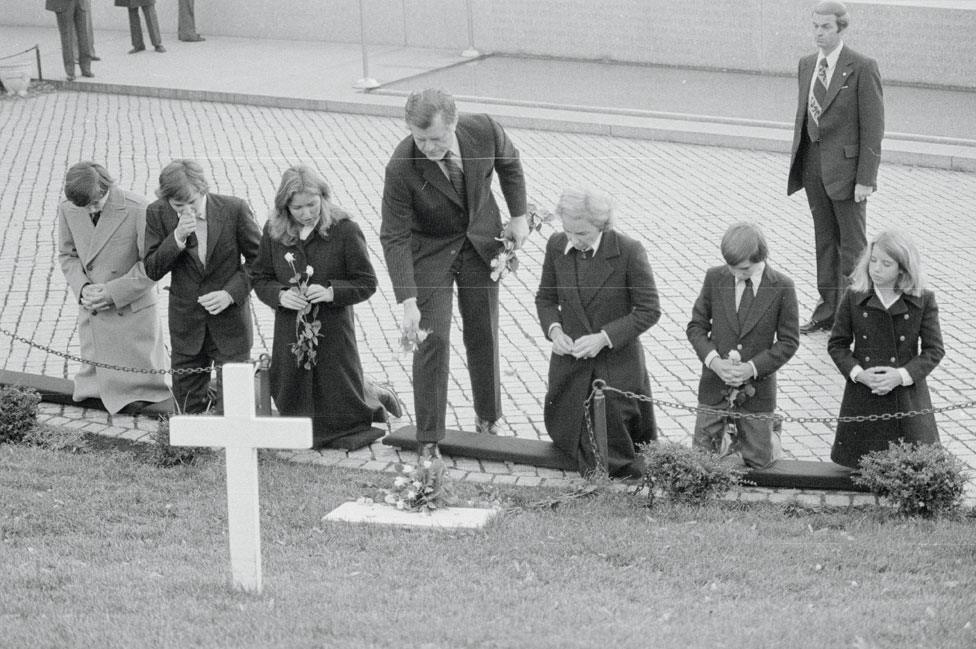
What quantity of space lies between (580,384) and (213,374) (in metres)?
2.36

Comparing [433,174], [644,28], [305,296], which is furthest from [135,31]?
[433,174]

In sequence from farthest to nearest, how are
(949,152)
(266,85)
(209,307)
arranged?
(266,85) < (949,152) < (209,307)

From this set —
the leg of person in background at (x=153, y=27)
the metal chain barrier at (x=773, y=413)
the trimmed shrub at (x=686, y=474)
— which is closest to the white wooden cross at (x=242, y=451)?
the trimmed shrub at (x=686, y=474)

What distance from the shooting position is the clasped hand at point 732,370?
7.23 meters

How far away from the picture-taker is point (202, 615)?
5523mm

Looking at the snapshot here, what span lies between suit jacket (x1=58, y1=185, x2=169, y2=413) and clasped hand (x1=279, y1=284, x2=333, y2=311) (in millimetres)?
1152

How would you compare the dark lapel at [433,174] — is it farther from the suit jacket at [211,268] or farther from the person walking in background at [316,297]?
the suit jacket at [211,268]

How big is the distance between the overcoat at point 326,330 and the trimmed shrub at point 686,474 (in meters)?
1.94

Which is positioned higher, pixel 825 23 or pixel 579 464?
pixel 825 23

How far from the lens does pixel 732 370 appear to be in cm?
723

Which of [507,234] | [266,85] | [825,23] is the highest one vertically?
[825,23]

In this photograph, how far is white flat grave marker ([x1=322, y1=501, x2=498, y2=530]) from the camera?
6809 millimetres

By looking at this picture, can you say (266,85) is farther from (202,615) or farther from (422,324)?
(202,615)

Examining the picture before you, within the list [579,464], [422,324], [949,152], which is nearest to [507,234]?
[422,324]
